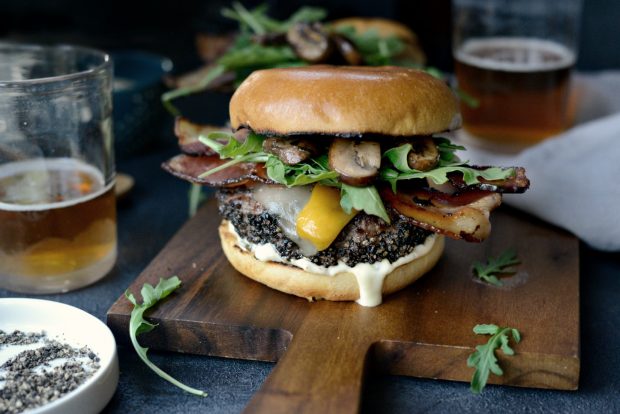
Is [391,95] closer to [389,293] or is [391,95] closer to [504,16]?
[389,293]

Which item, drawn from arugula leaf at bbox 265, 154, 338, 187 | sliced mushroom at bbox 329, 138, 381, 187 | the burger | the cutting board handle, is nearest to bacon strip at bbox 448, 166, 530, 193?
the burger

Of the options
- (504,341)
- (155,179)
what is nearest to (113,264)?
(155,179)

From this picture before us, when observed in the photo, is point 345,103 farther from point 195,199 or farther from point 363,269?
point 195,199

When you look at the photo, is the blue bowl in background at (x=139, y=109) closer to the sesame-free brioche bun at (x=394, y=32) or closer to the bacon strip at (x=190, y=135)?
the bacon strip at (x=190, y=135)

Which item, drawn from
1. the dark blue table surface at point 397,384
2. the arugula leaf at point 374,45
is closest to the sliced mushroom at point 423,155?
the dark blue table surface at point 397,384

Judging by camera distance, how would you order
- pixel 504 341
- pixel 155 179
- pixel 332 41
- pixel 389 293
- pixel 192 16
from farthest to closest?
pixel 192 16 → pixel 155 179 → pixel 332 41 → pixel 389 293 → pixel 504 341

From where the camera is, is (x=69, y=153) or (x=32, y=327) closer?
(x=32, y=327)

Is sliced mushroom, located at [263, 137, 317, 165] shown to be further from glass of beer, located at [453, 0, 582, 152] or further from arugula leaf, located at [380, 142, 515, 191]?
glass of beer, located at [453, 0, 582, 152]
